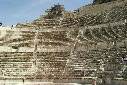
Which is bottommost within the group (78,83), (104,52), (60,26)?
(78,83)

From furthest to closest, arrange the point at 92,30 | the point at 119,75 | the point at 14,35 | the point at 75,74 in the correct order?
the point at 14,35 < the point at 92,30 < the point at 75,74 < the point at 119,75

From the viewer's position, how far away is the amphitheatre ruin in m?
27.1

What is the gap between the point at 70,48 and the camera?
32.0 m

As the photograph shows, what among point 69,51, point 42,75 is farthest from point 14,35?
point 42,75

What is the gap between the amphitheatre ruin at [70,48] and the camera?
27109 mm

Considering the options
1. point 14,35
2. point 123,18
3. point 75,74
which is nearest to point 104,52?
point 75,74

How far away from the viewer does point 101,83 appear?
2578 cm

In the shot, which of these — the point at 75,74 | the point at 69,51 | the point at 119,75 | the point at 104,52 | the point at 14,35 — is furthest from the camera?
the point at 14,35

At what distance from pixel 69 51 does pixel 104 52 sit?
3607mm

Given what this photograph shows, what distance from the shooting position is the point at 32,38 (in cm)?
3575

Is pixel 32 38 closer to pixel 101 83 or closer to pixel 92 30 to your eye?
pixel 92 30

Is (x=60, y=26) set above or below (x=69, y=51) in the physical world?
above

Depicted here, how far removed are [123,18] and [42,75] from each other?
898cm

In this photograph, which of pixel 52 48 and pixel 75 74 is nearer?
pixel 75 74
